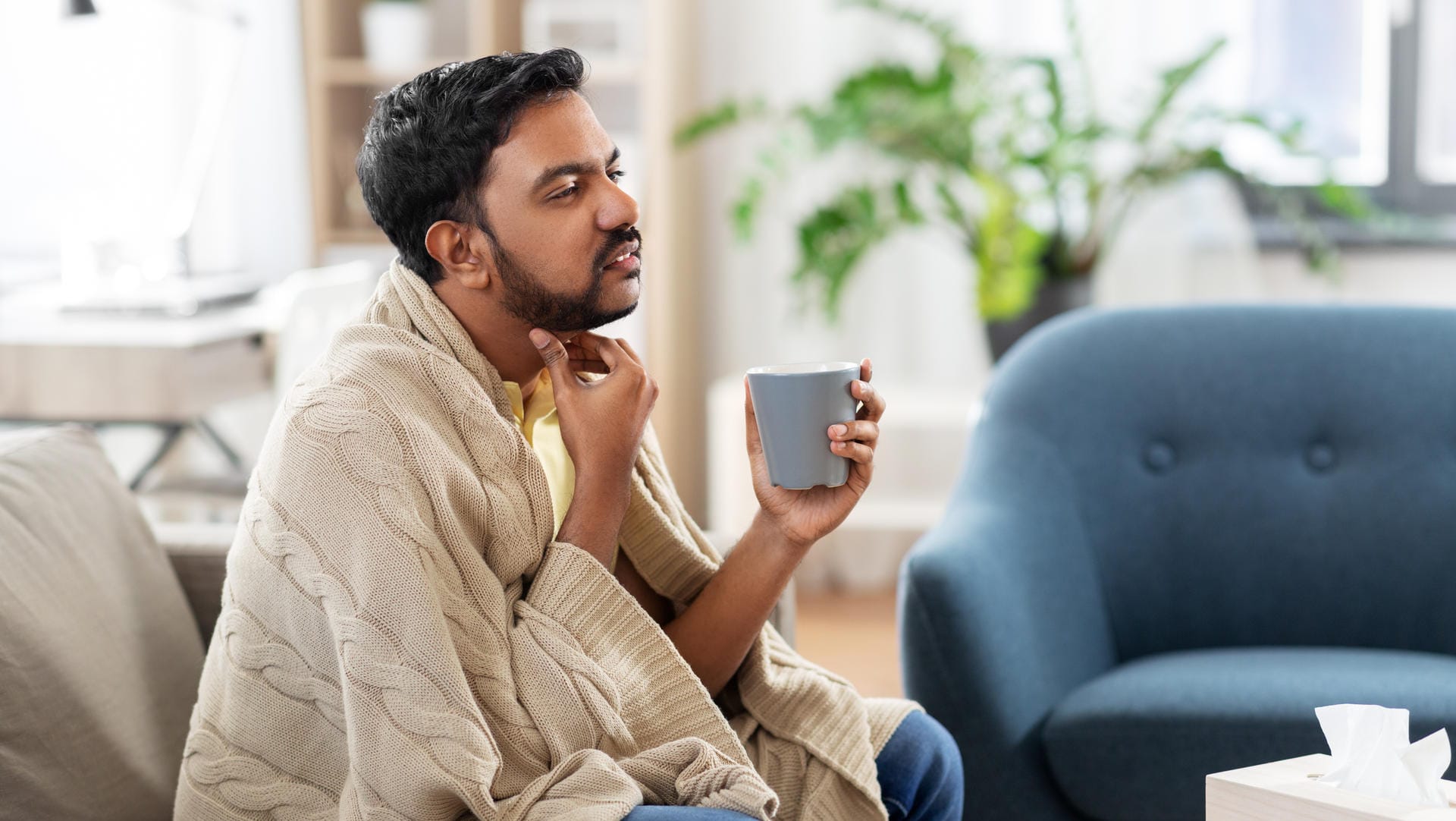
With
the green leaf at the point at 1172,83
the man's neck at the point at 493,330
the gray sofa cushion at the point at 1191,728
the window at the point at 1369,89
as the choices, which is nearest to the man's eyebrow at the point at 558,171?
the man's neck at the point at 493,330

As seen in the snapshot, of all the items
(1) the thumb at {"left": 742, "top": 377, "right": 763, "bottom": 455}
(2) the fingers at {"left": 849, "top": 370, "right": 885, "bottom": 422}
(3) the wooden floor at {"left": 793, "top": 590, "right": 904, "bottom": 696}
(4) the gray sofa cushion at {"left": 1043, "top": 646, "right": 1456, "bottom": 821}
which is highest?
(2) the fingers at {"left": 849, "top": 370, "right": 885, "bottom": 422}

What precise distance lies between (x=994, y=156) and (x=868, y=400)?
220 cm

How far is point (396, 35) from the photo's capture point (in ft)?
11.5

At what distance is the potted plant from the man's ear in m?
1.89

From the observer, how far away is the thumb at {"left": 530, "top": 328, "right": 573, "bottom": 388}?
1274 millimetres

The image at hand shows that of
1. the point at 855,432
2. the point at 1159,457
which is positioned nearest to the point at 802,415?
the point at 855,432

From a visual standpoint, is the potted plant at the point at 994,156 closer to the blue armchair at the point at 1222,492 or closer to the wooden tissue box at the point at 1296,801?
the blue armchair at the point at 1222,492

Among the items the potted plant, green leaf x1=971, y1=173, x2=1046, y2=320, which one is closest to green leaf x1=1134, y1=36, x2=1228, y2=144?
the potted plant

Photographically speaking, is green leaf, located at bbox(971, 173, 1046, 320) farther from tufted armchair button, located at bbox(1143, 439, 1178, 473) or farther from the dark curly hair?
the dark curly hair

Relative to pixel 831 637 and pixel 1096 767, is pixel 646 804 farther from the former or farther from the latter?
pixel 831 637

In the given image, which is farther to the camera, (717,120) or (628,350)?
(717,120)

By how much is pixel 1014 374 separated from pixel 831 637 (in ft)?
4.60

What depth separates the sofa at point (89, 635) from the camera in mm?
1275

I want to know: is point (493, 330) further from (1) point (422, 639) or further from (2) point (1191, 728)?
(2) point (1191, 728)
